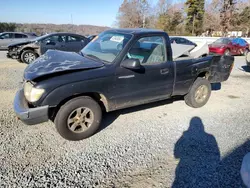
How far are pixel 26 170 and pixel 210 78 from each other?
451 cm

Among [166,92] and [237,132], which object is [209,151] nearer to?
[237,132]

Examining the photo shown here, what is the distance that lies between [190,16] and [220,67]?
38722 mm

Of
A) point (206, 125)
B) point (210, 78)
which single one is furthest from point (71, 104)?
point (210, 78)

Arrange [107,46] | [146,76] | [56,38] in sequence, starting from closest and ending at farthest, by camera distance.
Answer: [146,76] → [107,46] → [56,38]

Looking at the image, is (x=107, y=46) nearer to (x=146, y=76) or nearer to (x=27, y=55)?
(x=146, y=76)

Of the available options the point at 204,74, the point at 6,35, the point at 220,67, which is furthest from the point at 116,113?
the point at 6,35

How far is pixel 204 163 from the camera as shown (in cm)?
272

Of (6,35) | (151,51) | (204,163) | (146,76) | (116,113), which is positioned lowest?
(204,163)

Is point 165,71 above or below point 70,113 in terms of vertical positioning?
above

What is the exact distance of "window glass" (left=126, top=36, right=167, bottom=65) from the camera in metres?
3.63

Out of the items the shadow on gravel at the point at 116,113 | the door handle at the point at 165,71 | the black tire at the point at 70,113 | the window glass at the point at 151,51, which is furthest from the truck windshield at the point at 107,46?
the shadow on gravel at the point at 116,113

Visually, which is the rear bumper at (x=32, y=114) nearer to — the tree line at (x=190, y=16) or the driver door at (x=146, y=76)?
the driver door at (x=146, y=76)

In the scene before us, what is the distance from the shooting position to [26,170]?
2475 millimetres

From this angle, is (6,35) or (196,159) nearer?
(196,159)
